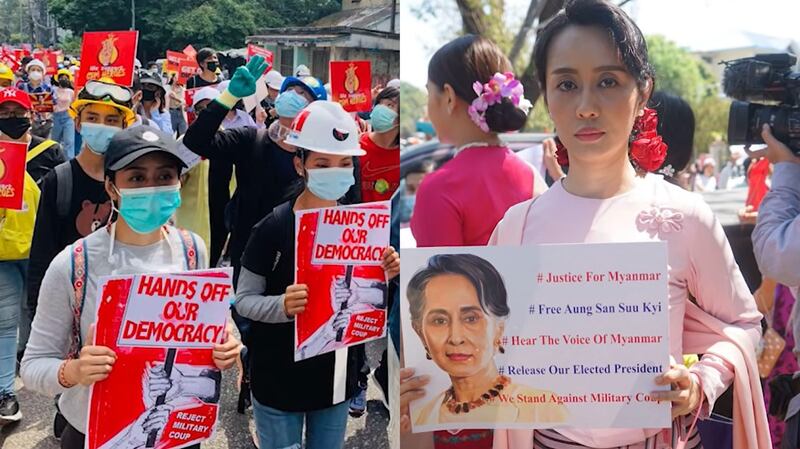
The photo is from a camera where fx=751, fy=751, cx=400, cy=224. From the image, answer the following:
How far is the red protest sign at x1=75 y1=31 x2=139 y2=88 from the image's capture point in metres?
3.33

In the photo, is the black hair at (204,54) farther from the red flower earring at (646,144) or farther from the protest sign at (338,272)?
the red flower earring at (646,144)

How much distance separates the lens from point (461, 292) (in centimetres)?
155

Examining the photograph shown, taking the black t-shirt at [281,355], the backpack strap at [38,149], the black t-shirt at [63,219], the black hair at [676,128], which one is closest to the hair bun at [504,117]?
the black hair at [676,128]

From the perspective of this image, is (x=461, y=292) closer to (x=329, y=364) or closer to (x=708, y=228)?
(x=708, y=228)

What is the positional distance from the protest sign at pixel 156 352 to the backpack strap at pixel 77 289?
18 cm

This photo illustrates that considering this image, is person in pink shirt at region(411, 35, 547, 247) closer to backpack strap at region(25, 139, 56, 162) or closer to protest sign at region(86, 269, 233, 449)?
protest sign at region(86, 269, 233, 449)

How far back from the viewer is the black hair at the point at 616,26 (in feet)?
5.08

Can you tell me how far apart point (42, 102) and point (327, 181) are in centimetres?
750

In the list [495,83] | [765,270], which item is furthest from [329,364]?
[765,270]

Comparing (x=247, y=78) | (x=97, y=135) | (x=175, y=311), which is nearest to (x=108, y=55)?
(x=97, y=135)

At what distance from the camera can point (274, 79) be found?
3.38m

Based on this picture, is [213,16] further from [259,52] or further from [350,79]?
[350,79]

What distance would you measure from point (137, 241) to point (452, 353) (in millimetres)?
1031

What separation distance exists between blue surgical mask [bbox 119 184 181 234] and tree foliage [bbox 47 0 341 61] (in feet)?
2.95
